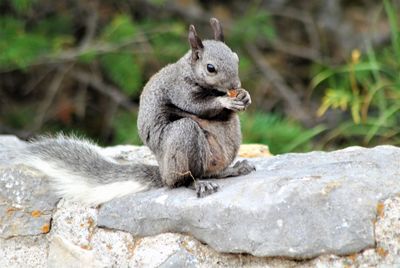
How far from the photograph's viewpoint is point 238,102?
10.7 feet

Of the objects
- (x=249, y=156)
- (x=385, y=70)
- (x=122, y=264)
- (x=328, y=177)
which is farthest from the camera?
(x=385, y=70)

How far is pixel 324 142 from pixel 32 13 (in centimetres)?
253

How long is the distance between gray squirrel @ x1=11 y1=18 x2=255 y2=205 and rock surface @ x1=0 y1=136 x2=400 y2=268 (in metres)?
0.09

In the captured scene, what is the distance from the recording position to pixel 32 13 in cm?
631

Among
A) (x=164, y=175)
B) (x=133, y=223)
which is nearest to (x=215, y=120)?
(x=164, y=175)

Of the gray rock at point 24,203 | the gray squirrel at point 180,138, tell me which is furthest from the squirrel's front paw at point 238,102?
the gray rock at point 24,203

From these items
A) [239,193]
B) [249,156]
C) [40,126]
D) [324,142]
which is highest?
[239,193]

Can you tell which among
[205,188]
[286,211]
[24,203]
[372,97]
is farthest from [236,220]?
[372,97]

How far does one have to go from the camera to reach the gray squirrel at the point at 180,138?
10.9 feet

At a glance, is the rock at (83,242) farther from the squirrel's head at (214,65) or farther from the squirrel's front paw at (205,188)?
the squirrel's head at (214,65)

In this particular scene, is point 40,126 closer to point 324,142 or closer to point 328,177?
point 324,142

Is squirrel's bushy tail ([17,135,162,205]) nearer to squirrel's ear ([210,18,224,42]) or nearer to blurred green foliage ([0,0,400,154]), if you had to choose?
squirrel's ear ([210,18,224,42])

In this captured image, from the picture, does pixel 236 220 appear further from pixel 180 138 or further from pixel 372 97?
pixel 372 97

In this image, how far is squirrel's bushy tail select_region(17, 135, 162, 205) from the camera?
11.0ft
